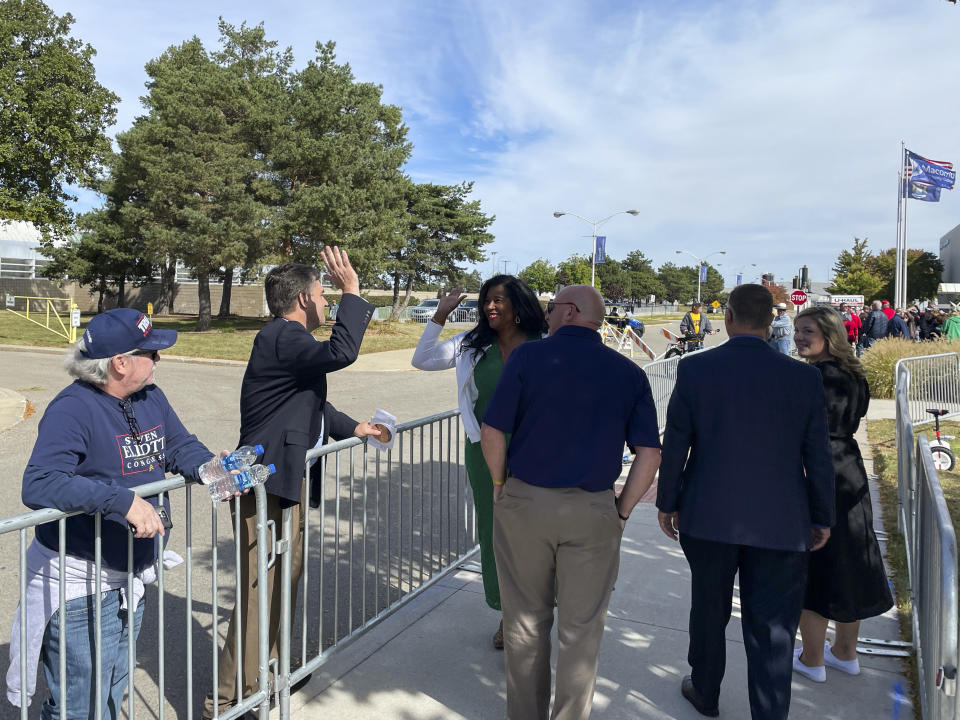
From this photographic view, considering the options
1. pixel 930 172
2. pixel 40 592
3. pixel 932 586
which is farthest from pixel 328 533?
pixel 930 172

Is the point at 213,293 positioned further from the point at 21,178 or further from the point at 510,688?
the point at 510,688

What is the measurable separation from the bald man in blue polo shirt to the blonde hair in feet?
4.15

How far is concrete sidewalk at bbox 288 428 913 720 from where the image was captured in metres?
3.36

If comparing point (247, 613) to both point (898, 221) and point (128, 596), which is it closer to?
point (128, 596)

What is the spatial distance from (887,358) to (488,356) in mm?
12927

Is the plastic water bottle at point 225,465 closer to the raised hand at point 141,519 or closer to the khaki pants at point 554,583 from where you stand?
the raised hand at point 141,519

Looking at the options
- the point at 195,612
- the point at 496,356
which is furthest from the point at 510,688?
the point at 195,612

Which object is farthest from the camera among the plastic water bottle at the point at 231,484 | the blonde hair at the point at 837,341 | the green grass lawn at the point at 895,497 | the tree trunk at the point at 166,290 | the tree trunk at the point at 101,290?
the tree trunk at the point at 101,290

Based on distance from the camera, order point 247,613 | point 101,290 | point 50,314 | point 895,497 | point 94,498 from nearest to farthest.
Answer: point 94,498
point 247,613
point 895,497
point 50,314
point 101,290

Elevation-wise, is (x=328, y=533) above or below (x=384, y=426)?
below

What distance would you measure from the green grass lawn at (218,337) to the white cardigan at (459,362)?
16.4 meters

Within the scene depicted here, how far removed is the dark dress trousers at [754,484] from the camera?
2.98 m

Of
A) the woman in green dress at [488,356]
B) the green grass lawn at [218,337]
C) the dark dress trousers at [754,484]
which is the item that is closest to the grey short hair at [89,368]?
the woman in green dress at [488,356]

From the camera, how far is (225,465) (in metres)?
2.69
